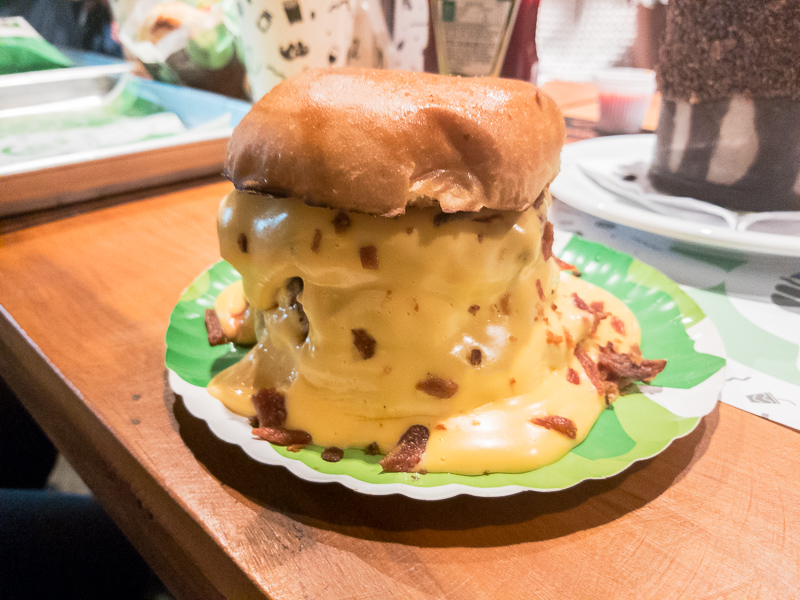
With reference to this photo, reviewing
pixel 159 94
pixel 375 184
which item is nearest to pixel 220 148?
pixel 159 94

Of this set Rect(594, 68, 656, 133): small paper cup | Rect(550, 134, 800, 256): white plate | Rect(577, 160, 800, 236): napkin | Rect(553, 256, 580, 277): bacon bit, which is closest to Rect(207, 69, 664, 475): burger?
Rect(553, 256, 580, 277): bacon bit

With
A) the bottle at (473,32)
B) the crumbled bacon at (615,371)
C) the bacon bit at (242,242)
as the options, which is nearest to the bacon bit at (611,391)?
the crumbled bacon at (615,371)

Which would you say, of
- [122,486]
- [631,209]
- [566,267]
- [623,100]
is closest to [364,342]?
[122,486]

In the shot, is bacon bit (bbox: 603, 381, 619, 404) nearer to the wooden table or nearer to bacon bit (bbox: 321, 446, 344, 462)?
the wooden table

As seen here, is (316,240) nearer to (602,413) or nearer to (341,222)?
(341,222)

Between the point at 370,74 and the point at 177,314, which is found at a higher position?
the point at 370,74

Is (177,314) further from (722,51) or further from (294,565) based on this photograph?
(722,51)

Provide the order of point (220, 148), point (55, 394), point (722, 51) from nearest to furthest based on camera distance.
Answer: point (55, 394)
point (722, 51)
point (220, 148)
